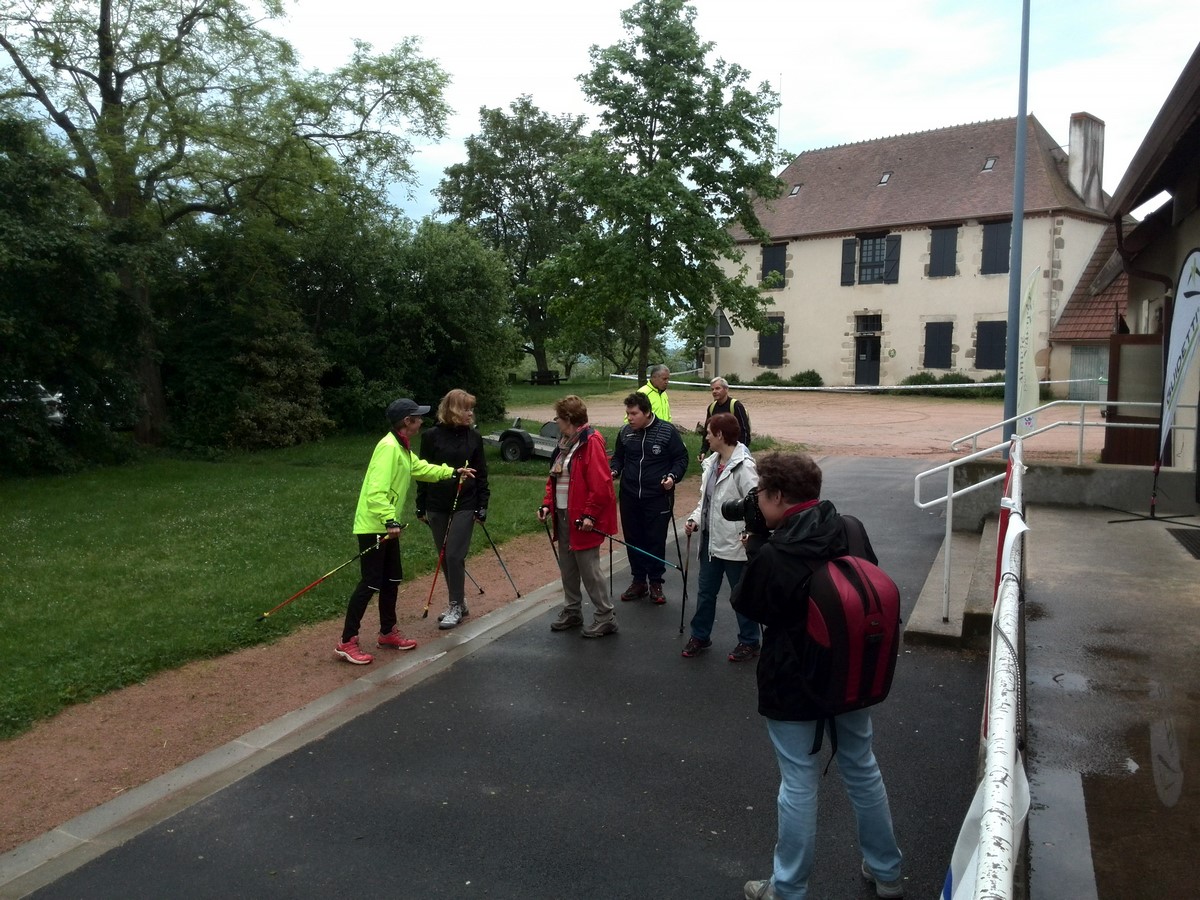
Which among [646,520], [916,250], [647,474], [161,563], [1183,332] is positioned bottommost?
[161,563]

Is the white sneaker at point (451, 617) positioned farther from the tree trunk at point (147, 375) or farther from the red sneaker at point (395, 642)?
the tree trunk at point (147, 375)

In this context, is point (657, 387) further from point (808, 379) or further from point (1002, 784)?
point (808, 379)

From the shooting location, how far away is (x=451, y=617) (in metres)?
7.17

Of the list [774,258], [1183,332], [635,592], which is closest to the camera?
[1183,332]

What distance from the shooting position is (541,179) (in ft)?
156

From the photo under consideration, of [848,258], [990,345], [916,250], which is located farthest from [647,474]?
[848,258]

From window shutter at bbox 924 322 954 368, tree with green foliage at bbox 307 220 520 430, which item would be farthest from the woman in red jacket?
window shutter at bbox 924 322 954 368

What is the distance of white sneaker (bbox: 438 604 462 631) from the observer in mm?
7098

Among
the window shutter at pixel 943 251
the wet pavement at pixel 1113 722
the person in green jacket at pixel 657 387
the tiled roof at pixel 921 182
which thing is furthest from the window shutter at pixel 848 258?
the wet pavement at pixel 1113 722

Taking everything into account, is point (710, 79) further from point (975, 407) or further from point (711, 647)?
point (975, 407)

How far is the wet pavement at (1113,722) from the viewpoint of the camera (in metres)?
3.35

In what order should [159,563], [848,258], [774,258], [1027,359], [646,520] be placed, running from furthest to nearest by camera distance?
[774,258]
[848,258]
[1027,359]
[159,563]
[646,520]

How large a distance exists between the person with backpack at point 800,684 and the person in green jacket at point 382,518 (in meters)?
3.35

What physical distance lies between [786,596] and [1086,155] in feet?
124
